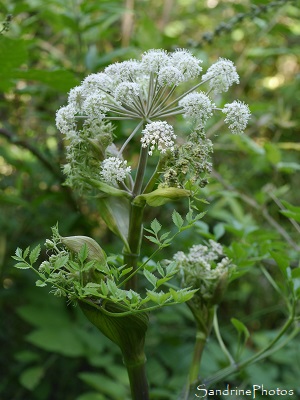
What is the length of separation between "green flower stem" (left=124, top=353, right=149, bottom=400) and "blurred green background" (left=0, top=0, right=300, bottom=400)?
0.27 meters

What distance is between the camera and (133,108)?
67cm

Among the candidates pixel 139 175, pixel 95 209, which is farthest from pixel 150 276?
pixel 95 209

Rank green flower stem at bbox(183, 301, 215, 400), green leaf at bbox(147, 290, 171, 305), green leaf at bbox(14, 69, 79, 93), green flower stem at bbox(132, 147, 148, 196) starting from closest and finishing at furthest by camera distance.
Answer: green leaf at bbox(147, 290, 171, 305) < green flower stem at bbox(132, 147, 148, 196) < green flower stem at bbox(183, 301, 215, 400) < green leaf at bbox(14, 69, 79, 93)

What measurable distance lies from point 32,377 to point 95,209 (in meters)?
0.54

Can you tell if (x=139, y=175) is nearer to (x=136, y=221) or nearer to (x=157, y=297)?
(x=136, y=221)

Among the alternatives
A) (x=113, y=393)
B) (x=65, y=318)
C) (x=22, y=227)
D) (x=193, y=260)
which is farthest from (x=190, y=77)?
(x=22, y=227)

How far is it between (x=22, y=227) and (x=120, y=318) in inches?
47.3

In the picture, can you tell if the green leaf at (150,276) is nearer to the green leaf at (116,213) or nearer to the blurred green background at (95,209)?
the green leaf at (116,213)

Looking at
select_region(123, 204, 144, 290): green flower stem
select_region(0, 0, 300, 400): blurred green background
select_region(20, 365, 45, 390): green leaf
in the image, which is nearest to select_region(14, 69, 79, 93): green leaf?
select_region(0, 0, 300, 400): blurred green background

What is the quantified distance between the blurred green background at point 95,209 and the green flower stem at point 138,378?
0.27 metres

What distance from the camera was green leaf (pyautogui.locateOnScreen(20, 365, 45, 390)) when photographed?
4.60 ft

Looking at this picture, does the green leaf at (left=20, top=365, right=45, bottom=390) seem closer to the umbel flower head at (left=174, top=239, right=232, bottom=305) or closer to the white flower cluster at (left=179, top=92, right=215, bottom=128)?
the umbel flower head at (left=174, top=239, right=232, bottom=305)

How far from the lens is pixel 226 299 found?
6.40ft

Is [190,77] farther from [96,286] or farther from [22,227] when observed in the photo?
[22,227]
